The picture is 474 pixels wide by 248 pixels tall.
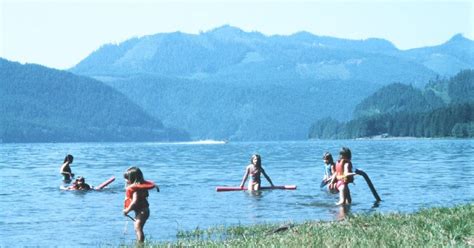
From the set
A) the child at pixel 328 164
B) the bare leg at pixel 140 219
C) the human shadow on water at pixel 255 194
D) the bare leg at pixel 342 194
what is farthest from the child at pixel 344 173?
the bare leg at pixel 140 219

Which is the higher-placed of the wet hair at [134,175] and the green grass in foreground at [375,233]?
the wet hair at [134,175]

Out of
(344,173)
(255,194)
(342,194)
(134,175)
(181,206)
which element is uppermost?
(134,175)

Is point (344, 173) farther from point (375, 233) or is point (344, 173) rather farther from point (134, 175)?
point (375, 233)

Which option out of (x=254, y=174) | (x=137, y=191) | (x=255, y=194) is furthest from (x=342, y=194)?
(x=137, y=191)

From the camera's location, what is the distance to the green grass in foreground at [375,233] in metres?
14.7

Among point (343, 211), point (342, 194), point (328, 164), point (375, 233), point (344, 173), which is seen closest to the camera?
point (375, 233)

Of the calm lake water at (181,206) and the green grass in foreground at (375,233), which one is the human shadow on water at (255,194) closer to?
the calm lake water at (181,206)

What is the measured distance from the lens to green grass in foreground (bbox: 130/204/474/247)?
14655mm

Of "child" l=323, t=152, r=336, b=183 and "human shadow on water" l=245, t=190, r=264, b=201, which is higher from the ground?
"child" l=323, t=152, r=336, b=183

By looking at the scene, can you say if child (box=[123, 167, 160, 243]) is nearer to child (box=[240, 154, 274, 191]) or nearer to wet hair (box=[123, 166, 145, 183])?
wet hair (box=[123, 166, 145, 183])

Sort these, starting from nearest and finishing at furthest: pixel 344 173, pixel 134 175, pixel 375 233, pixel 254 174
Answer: pixel 375 233, pixel 134 175, pixel 344 173, pixel 254 174

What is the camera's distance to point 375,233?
1608 cm

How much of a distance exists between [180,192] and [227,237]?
20.2 m

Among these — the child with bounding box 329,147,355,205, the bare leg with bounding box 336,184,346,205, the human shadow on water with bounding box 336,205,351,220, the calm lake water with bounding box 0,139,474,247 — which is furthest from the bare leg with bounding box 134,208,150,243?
the bare leg with bounding box 336,184,346,205
